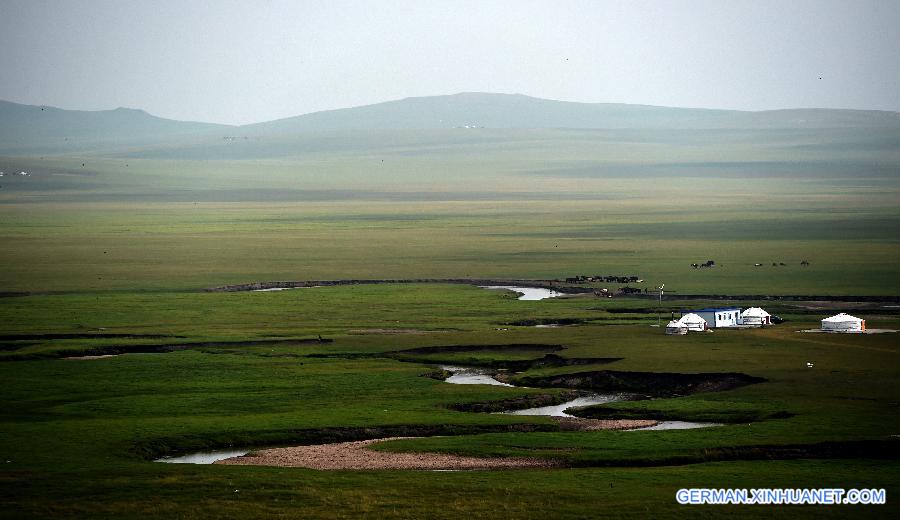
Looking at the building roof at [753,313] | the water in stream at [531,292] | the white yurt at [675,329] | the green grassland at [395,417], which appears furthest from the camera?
the water in stream at [531,292]

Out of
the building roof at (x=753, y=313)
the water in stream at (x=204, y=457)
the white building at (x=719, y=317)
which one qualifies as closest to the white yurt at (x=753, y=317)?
the building roof at (x=753, y=313)

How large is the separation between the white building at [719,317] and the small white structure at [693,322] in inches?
40.7

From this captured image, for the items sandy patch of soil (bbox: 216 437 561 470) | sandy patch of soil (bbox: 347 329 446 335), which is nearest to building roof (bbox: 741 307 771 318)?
sandy patch of soil (bbox: 347 329 446 335)

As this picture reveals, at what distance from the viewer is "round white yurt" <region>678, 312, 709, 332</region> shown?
209 ft

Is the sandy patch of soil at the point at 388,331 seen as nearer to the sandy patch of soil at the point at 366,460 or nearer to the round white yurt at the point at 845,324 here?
the round white yurt at the point at 845,324

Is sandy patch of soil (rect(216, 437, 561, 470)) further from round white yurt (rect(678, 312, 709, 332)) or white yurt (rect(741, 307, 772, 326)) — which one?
white yurt (rect(741, 307, 772, 326))

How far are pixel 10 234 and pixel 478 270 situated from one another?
60245 mm

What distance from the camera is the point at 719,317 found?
6588cm

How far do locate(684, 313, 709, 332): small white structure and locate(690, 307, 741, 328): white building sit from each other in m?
1.03

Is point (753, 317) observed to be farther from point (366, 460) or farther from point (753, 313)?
point (366, 460)

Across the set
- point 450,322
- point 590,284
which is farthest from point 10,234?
point 450,322

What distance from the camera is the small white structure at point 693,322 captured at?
6375 cm

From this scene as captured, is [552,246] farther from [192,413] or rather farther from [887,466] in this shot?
[887,466]

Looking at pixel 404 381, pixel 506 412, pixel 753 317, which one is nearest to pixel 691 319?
pixel 753 317
